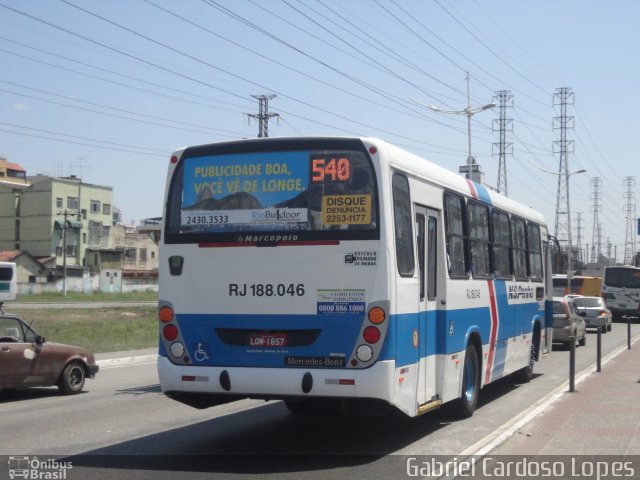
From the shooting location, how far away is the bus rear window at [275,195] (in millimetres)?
9203

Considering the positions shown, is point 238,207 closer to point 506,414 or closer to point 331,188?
point 331,188

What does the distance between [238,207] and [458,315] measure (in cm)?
349

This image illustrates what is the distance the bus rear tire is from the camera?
11953 millimetres

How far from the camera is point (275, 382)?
911 centimetres

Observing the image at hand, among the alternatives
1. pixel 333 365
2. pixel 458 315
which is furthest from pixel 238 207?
pixel 458 315

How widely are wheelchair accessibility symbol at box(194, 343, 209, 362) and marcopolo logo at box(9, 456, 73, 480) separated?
1674mm

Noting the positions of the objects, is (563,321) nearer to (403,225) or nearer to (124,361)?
(124,361)

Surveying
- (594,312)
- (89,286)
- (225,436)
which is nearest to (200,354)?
(225,436)

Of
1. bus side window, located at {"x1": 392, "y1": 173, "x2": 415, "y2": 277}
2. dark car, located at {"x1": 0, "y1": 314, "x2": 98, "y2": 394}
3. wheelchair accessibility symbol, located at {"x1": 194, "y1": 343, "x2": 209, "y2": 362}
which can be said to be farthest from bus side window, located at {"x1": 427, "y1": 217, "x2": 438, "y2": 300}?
dark car, located at {"x1": 0, "y1": 314, "x2": 98, "y2": 394}

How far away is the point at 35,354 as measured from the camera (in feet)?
48.5

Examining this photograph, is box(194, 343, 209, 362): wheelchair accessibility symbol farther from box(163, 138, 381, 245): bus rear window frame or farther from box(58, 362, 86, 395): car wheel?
box(58, 362, 86, 395): car wheel

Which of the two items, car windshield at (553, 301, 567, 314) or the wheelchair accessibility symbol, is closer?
the wheelchair accessibility symbol

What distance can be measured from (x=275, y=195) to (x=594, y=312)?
97.2ft

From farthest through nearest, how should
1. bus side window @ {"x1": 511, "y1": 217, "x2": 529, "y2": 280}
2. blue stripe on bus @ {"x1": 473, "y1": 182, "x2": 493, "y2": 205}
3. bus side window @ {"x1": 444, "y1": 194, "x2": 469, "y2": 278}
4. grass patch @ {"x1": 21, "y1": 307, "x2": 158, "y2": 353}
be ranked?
grass patch @ {"x1": 21, "y1": 307, "x2": 158, "y2": 353}
bus side window @ {"x1": 511, "y1": 217, "x2": 529, "y2": 280}
blue stripe on bus @ {"x1": 473, "y1": 182, "x2": 493, "y2": 205}
bus side window @ {"x1": 444, "y1": 194, "x2": 469, "y2": 278}
